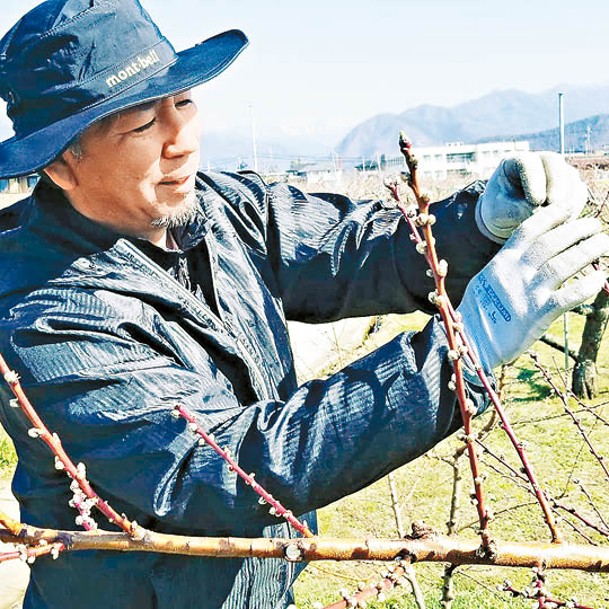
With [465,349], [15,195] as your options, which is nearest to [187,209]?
[465,349]

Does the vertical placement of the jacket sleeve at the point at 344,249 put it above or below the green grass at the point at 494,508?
above

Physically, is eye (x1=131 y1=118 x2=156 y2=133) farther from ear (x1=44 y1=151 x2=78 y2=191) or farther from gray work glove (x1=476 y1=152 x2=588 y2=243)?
gray work glove (x1=476 y1=152 x2=588 y2=243)

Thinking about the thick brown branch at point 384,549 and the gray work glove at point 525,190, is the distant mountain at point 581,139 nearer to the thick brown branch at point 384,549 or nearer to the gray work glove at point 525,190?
the gray work glove at point 525,190

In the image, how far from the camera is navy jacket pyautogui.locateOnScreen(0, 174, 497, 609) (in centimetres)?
131

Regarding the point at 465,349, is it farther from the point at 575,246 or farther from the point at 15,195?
the point at 15,195

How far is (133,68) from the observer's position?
1.62 meters

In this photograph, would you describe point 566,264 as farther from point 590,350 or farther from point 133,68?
point 590,350

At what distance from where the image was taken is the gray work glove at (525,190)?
160 centimetres

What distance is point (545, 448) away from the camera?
8.38 m

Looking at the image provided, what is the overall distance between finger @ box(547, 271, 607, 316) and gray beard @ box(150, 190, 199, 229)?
839mm

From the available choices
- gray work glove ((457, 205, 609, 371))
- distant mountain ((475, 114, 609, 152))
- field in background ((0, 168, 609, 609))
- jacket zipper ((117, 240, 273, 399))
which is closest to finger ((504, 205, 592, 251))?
gray work glove ((457, 205, 609, 371))

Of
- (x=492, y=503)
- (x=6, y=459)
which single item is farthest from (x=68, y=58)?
(x=492, y=503)

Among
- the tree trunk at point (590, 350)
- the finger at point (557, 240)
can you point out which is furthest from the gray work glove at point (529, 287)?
the tree trunk at point (590, 350)

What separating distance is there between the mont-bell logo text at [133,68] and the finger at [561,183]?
862 mm
